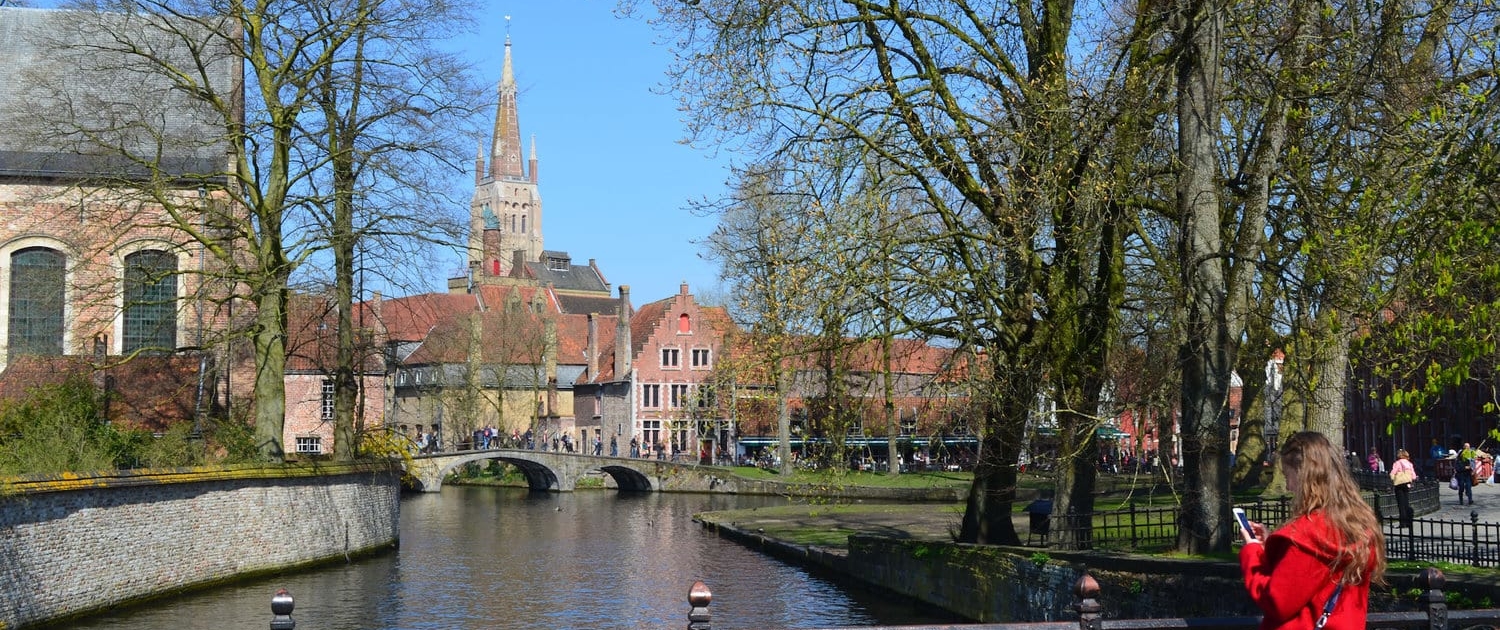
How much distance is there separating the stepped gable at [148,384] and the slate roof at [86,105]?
177 inches

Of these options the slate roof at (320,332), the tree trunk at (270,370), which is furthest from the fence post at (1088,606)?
the slate roof at (320,332)

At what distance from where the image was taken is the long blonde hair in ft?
15.6

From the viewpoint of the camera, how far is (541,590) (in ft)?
83.2

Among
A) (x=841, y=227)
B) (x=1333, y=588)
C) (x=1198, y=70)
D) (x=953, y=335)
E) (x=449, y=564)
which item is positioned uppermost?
(x=1198, y=70)

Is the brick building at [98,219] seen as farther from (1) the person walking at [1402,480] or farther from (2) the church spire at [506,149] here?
(2) the church spire at [506,149]

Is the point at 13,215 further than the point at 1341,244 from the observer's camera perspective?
Yes

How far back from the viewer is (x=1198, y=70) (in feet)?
48.1

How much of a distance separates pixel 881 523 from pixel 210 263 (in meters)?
16.7

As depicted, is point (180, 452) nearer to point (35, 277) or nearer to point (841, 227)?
point (35, 277)

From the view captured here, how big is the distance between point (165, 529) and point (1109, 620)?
803 inches

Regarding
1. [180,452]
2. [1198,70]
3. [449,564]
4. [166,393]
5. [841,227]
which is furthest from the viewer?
[166,393]

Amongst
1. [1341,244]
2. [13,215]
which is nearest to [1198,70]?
[1341,244]

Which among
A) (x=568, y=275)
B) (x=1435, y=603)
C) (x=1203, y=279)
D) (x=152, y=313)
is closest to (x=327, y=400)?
(x=152, y=313)

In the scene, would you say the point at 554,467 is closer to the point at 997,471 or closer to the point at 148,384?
the point at 148,384
